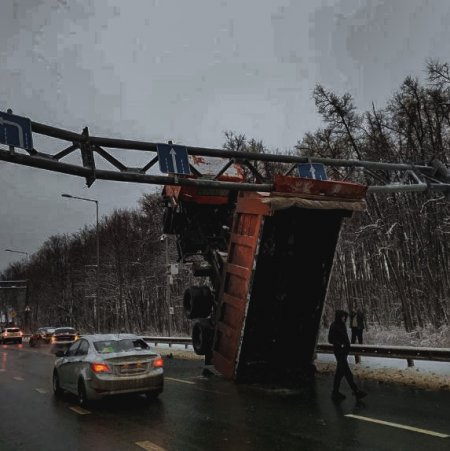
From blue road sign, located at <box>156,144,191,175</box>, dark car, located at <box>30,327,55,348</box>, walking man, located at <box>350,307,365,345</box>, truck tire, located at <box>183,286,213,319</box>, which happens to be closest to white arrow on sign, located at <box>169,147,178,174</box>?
blue road sign, located at <box>156,144,191,175</box>

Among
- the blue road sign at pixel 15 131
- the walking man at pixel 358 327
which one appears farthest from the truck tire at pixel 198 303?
the walking man at pixel 358 327

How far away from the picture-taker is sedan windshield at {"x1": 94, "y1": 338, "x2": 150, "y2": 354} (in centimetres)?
1031

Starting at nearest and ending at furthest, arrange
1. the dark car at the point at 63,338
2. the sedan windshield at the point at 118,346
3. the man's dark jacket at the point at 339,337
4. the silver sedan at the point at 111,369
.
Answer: the silver sedan at the point at 111,369 → the man's dark jacket at the point at 339,337 → the sedan windshield at the point at 118,346 → the dark car at the point at 63,338

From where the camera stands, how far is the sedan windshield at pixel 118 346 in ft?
33.8

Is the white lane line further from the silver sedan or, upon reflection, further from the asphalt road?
the silver sedan

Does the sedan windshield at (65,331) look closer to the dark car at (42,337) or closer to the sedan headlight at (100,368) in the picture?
the dark car at (42,337)

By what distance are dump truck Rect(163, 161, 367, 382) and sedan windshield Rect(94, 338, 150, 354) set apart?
2.32 m

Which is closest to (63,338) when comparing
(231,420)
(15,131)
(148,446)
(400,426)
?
(15,131)

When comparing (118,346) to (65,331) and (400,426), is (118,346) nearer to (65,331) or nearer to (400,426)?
(400,426)

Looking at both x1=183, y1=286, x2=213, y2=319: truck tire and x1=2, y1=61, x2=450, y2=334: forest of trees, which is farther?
x1=2, y1=61, x2=450, y2=334: forest of trees

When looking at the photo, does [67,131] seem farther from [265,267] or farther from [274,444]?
[274,444]

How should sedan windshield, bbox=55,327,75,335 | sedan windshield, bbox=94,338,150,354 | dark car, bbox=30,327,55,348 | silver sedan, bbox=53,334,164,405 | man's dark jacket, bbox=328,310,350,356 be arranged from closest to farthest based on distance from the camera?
silver sedan, bbox=53,334,164,405
man's dark jacket, bbox=328,310,350,356
sedan windshield, bbox=94,338,150,354
sedan windshield, bbox=55,327,75,335
dark car, bbox=30,327,55,348

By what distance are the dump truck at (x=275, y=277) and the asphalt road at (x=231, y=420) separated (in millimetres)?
911

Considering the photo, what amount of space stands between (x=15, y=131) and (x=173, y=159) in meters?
3.12
